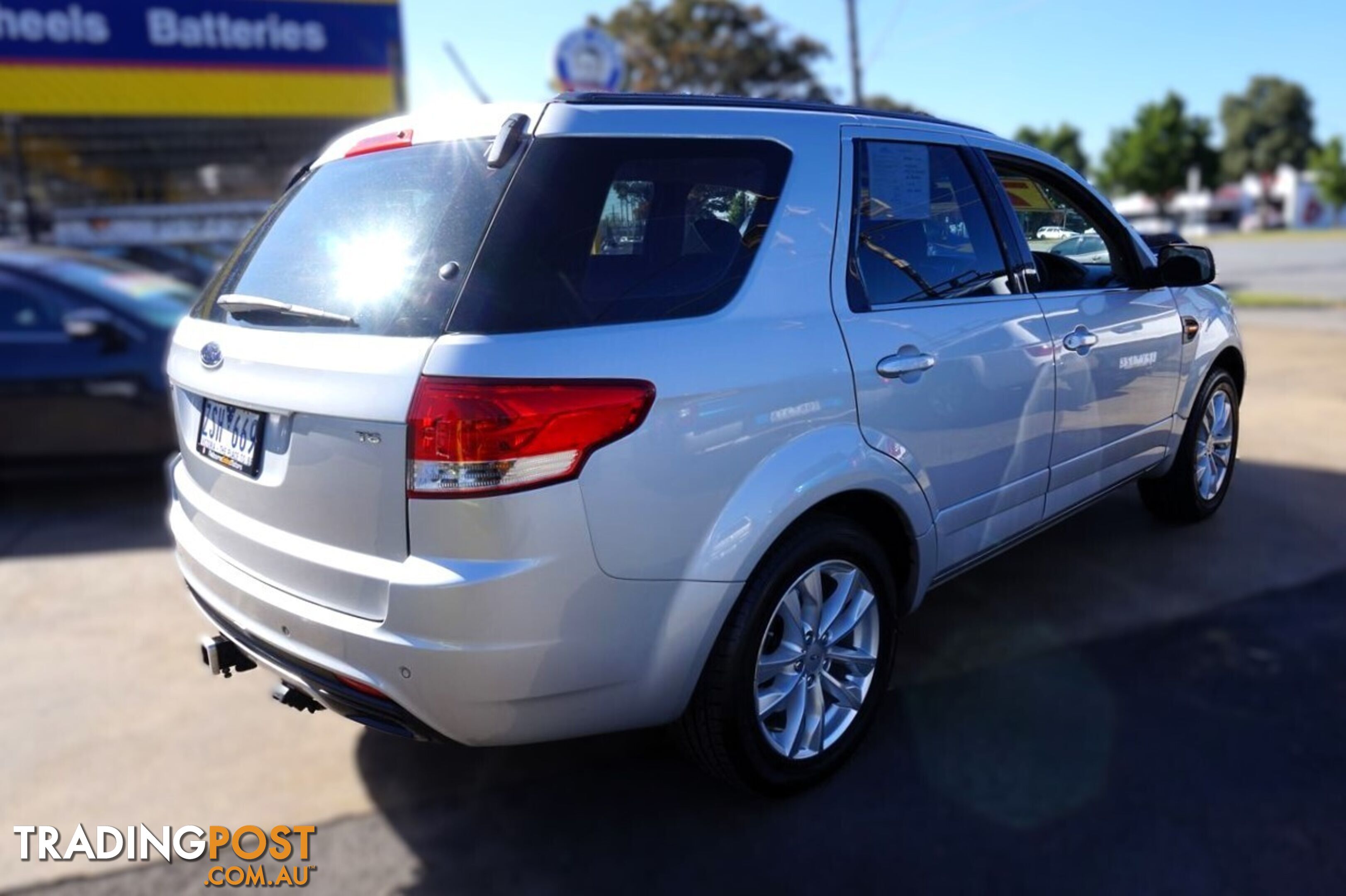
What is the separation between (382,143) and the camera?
2725mm

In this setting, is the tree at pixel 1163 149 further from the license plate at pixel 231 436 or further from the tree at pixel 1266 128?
the license plate at pixel 231 436

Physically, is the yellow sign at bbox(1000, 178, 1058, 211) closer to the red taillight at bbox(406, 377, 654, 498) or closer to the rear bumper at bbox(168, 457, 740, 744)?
the rear bumper at bbox(168, 457, 740, 744)

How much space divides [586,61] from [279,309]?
25.3 feet

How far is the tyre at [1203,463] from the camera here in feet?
15.0

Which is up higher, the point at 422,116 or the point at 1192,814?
the point at 422,116

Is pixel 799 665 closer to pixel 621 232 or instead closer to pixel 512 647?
pixel 512 647

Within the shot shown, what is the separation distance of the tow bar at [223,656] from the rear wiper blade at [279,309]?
0.91m

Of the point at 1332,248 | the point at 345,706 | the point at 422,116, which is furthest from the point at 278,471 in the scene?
the point at 1332,248

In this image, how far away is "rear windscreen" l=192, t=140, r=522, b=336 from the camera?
2.26m

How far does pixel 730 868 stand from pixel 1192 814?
122cm

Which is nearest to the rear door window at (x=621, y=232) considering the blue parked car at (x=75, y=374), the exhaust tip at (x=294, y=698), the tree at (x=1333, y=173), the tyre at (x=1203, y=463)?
the exhaust tip at (x=294, y=698)

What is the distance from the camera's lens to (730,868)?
2.55 meters

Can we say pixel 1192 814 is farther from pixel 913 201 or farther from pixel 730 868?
pixel 913 201

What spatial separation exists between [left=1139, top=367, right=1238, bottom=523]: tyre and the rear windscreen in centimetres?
351
